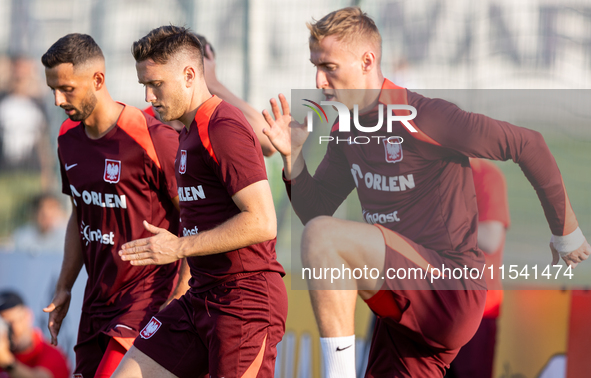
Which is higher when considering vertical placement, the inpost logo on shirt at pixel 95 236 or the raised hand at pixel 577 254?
the inpost logo on shirt at pixel 95 236

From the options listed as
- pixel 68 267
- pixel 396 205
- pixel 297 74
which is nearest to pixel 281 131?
pixel 396 205

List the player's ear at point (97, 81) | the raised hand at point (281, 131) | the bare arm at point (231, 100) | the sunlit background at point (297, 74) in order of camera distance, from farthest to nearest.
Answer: the sunlit background at point (297, 74) → the bare arm at point (231, 100) → the player's ear at point (97, 81) → the raised hand at point (281, 131)

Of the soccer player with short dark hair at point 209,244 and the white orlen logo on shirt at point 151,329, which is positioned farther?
the white orlen logo on shirt at point 151,329

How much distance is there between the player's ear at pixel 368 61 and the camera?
142 inches

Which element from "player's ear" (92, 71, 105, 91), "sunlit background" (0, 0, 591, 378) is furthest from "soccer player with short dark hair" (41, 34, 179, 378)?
"sunlit background" (0, 0, 591, 378)

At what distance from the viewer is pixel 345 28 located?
3576 millimetres

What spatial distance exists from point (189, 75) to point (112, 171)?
782 mm

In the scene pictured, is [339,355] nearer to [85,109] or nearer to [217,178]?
[217,178]

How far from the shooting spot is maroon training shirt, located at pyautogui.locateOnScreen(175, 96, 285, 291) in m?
2.66

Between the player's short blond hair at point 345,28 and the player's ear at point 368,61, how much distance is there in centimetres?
7

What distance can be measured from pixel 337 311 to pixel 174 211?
1086mm

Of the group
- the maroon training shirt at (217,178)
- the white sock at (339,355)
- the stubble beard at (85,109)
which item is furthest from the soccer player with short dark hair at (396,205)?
the stubble beard at (85,109)

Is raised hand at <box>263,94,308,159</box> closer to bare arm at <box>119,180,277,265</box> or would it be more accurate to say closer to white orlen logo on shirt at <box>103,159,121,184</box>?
bare arm at <box>119,180,277,265</box>

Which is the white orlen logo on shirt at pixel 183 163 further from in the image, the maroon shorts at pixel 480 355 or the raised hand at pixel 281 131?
the maroon shorts at pixel 480 355
